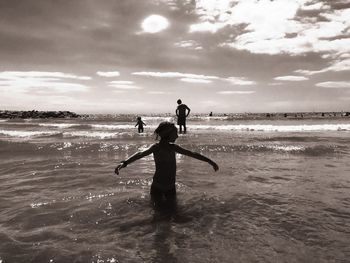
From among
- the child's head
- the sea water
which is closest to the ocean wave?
the sea water

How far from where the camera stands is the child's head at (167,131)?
5.55 metres

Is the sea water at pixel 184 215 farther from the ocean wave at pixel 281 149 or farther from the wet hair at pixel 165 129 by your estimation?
the ocean wave at pixel 281 149

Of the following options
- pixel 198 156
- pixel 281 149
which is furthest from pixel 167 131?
pixel 281 149

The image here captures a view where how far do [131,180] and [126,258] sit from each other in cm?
443

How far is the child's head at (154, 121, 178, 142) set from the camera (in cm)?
555

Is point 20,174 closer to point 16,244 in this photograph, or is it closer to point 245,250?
point 16,244

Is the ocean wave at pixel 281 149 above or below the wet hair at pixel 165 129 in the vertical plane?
below

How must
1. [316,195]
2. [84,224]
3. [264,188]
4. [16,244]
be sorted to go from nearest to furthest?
[16,244], [84,224], [316,195], [264,188]

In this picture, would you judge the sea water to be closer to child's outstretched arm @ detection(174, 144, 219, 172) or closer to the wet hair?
child's outstretched arm @ detection(174, 144, 219, 172)

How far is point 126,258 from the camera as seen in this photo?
384cm

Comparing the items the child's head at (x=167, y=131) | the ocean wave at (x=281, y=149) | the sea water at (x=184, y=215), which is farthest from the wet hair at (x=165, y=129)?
the ocean wave at (x=281, y=149)

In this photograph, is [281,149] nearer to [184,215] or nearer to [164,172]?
[164,172]

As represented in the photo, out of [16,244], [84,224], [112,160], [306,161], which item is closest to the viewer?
[16,244]

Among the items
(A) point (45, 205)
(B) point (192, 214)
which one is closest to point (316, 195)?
(B) point (192, 214)
